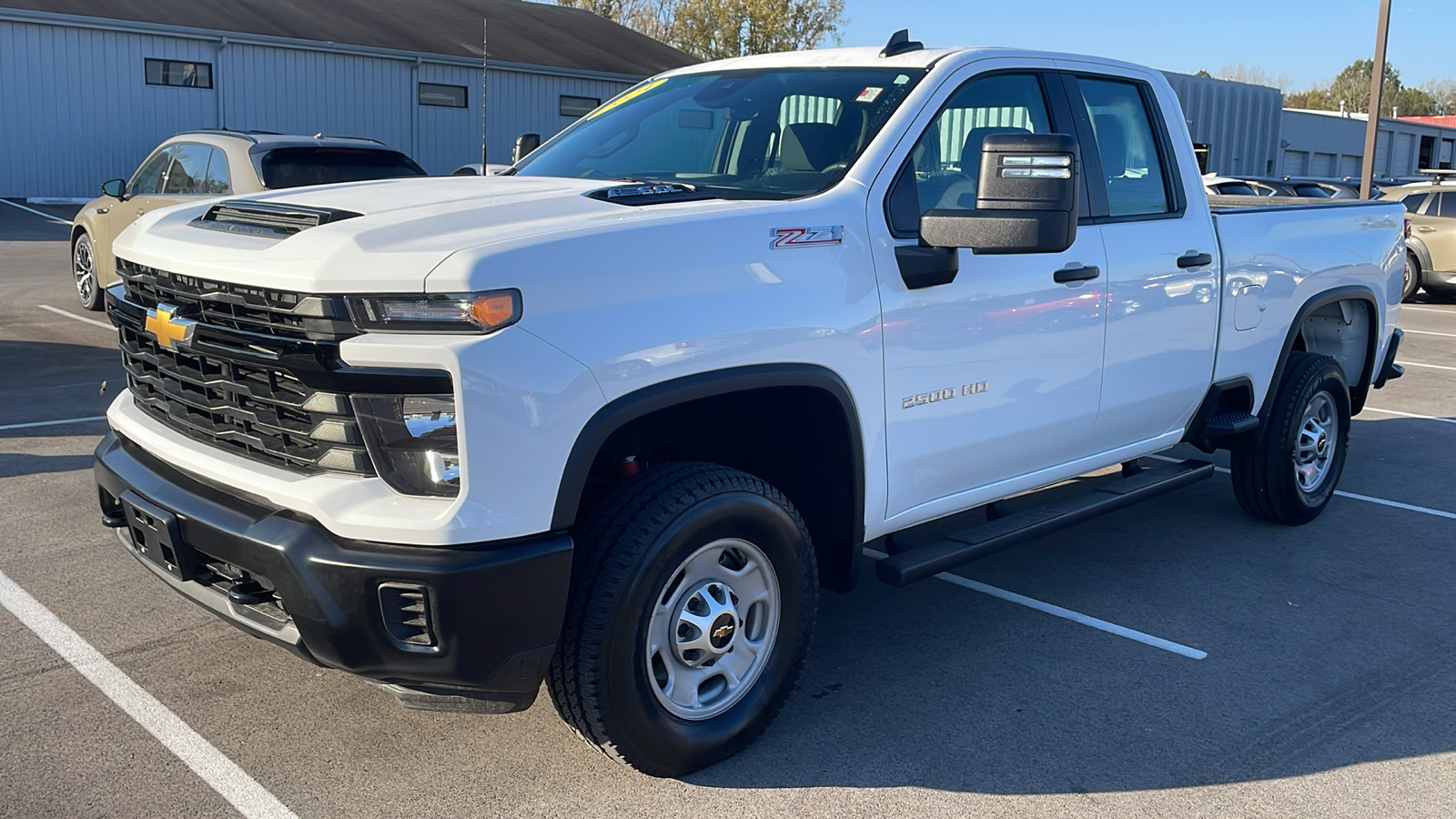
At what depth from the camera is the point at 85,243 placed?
469 inches

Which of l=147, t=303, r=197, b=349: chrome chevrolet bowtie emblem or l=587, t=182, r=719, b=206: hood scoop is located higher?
l=587, t=182, r=719, b=206: hood scoop

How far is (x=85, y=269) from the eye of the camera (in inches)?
477

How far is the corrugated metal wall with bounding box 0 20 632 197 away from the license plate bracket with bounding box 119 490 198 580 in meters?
24.5

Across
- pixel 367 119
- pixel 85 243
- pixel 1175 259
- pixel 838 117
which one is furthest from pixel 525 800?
pixel 367 119

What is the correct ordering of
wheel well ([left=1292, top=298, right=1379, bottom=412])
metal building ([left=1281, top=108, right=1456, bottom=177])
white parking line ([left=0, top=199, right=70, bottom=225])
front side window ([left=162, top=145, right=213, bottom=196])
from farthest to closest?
metal building ([left=1281, top=108, right=1456, bottom=177]) < white parking line ([left=0, top=199, right=70, bottom=225]) < front side window ([left=162, top=145, right=213, bottom=196]) < wheel well ([left=1292, top=298, right=1379, bottom=412])

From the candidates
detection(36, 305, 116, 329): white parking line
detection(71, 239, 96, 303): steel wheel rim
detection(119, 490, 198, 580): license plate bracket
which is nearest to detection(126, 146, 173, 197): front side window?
detection(71, 239, 96, 303): steel wheel rim

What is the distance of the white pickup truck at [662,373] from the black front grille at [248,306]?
0.04 ft

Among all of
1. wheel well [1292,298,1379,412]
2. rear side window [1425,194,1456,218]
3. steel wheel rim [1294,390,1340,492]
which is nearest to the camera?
steel wheel rim [1294,390,1340,492]

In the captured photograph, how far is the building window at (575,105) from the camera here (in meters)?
32.1

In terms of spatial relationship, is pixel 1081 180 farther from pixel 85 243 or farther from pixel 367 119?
pixel 367 119

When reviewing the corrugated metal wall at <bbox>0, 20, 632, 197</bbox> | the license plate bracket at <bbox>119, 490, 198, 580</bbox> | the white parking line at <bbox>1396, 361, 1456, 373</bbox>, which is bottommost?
the white parking line at <bbox>1396, 361, 1456, 373</bbox>

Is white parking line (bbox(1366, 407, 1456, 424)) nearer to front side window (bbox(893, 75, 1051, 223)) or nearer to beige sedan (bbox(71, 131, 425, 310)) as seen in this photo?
front side window (bbox(893, 75, 1051, 223))

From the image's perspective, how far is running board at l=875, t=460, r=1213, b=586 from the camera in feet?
13.1

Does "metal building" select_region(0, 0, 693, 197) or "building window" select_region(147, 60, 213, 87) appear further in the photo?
"building window" select_region(147, 60, 213, 87)
